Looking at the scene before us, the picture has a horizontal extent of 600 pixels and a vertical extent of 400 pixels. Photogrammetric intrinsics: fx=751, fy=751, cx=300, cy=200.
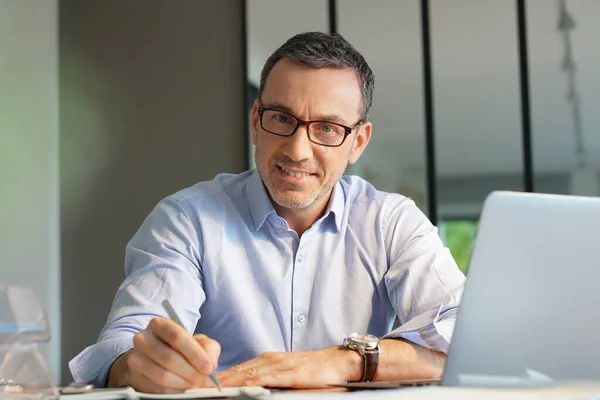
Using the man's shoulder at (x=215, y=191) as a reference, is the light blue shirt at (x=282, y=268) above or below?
below

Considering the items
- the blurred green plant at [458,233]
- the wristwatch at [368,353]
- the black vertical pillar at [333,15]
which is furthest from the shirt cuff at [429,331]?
the black vertical pillar at [333,15]

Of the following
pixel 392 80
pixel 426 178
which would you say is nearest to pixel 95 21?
pixel 392 80

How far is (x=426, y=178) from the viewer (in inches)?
140

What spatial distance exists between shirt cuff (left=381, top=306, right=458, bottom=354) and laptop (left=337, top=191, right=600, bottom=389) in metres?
0.46

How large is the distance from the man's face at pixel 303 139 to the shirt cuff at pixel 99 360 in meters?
0.61

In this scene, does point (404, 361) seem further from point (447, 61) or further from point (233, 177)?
point (447, 61)

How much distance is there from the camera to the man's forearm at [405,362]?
141 cm

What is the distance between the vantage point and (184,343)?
3.30 ft

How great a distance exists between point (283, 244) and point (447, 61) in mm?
2045

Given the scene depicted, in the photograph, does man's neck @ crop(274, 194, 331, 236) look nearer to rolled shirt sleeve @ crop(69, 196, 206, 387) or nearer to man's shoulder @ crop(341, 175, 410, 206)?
man's shoulder @ crop(341, 175, 410, 206)

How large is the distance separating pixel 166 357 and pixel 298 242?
802mm

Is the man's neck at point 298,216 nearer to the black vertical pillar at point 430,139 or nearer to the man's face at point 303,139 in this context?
the man's face at point 303,139

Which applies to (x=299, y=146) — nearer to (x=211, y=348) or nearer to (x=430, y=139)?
(x=211, y=348)

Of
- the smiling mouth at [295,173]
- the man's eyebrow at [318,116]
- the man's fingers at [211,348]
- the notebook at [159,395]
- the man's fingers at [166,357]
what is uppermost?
the man's eyebrow at [318,116]
